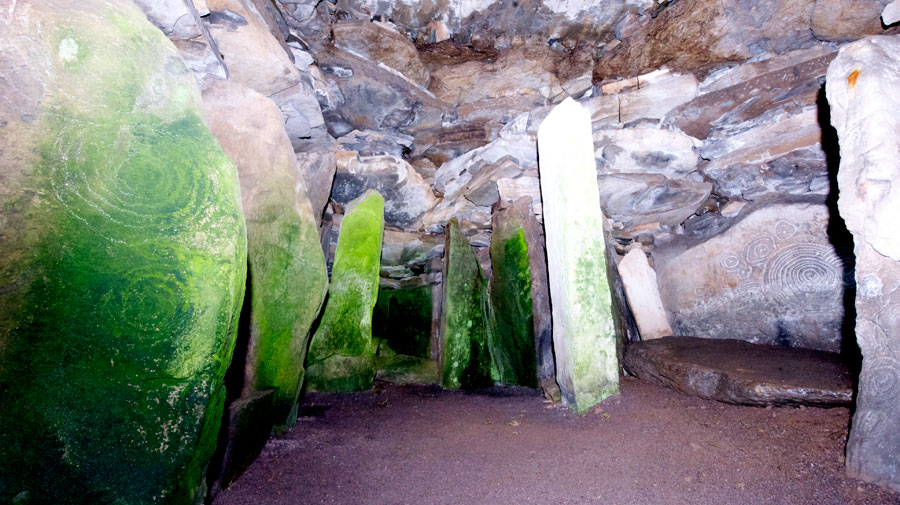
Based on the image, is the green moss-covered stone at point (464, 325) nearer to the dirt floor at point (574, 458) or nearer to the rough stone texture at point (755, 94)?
the dirt floor at point (574, 458)

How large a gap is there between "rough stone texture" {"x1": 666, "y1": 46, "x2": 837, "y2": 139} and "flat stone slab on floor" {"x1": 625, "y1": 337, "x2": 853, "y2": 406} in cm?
174

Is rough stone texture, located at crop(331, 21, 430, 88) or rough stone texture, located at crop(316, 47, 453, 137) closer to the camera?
rough stone texture, located at crop(331, 21, 430, 88)

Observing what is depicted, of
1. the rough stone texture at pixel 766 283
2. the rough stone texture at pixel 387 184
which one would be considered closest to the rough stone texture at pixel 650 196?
the rough stone texture at pixel 766 283

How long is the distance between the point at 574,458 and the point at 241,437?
138 cm

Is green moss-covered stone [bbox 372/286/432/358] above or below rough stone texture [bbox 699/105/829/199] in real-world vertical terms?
below

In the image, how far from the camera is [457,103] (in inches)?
150

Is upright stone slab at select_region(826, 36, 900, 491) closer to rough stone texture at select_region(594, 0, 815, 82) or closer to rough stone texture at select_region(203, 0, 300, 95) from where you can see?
rough stone texture at select_region(594, 0, 815, 82)

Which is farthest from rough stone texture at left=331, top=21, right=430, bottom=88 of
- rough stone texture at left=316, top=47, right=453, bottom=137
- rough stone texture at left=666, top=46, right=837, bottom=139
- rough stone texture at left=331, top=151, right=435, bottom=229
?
rough stone texture at left=666, top=46, right=837, bottom=139

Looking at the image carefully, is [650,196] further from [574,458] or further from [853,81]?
[574,458]

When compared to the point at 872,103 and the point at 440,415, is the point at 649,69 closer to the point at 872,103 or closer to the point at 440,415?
the point at 872,103

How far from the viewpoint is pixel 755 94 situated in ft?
9.54

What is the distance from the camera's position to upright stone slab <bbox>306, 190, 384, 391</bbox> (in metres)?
3.24

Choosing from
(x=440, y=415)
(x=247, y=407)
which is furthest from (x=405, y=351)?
(x=247, y=407)

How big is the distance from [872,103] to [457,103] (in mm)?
2876
